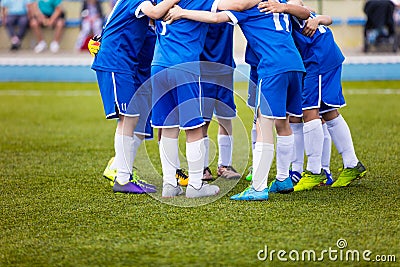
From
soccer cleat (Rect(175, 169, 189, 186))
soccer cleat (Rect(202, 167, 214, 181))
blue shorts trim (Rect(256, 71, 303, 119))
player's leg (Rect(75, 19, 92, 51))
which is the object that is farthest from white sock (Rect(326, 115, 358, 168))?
player's leg (Rect(75, 19, 92, 51))

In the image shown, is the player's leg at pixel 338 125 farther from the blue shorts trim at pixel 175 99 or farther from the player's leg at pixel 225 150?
the blue shorts trim at pixel 175 99

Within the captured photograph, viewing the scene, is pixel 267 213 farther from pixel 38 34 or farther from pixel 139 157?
pixel 38 34

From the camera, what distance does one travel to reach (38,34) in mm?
17281

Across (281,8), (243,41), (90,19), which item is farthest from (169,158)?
(90,19)

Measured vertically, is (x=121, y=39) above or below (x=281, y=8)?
below

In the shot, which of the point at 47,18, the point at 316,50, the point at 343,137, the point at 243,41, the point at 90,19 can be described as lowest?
the point at 243,41

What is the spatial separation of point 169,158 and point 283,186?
0.78 metres

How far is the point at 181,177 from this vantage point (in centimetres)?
575

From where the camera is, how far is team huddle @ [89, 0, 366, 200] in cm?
497

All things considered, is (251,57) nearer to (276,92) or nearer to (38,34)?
(276,92)

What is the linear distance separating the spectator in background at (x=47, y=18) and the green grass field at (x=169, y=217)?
10031 millimetres

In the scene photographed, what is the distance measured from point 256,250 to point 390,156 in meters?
3.10

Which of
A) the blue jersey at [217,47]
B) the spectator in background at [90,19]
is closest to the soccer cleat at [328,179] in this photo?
the blue jersey at [217,47]

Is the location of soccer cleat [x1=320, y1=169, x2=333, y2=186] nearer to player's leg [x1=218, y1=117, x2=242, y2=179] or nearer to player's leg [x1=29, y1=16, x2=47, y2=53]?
player's leg [x1=218, y1=117, x2=242, y2=179]
